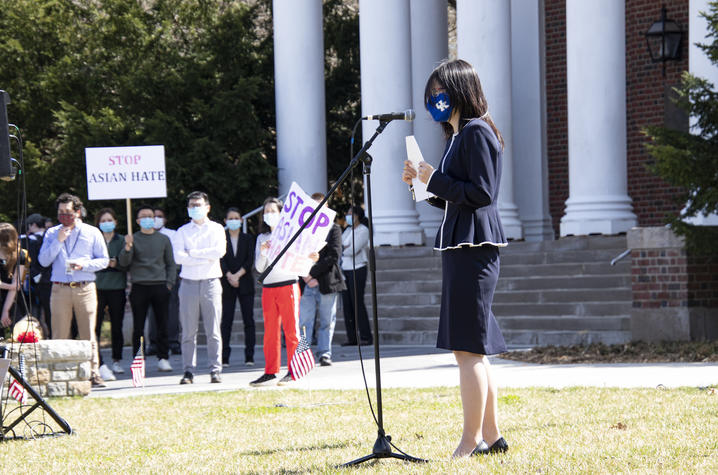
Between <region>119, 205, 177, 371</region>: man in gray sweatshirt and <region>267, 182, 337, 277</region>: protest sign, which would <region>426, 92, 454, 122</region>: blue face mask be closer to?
<region>267, 182, 337, 277</region>: protest sign

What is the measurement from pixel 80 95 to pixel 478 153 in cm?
1859

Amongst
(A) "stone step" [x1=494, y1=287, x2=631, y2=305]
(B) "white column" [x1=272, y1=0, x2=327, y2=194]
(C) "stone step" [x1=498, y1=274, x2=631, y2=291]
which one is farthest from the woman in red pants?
(B) "white column" [x1=272, y1=0, x2=327, y2=194]

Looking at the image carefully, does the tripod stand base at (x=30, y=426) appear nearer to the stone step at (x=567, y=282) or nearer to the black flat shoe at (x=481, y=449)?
the black flat shoe at (x=481, y=449)

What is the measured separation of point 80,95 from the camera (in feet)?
74.2

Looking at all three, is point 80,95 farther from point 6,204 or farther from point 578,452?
point 578,452

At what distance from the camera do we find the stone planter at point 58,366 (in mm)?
10148

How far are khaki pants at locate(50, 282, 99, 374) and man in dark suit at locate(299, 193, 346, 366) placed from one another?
2.31 m

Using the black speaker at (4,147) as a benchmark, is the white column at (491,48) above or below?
above

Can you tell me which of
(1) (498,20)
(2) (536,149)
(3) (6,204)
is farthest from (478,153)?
(3) (6,204)

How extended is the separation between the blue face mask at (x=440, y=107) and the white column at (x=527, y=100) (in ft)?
45.2

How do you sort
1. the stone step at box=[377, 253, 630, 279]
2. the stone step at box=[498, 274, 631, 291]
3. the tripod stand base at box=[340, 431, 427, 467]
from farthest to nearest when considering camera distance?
the stone step at box=[377, 253, 630, 279] < the stone step at box=[498, 274, 631, 291] < the tripod stand base at box=[340, 431, 427, 467]

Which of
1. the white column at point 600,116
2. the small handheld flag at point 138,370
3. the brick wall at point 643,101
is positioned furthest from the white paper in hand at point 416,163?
the brick wall at point 643,101

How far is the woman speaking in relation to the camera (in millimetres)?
5371

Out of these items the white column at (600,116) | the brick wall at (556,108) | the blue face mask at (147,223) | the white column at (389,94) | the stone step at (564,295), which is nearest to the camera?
the blue face mask at (147,223)
